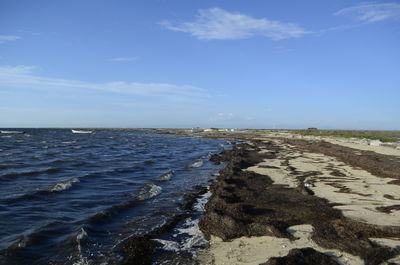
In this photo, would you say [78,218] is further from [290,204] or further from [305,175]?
[305,175]

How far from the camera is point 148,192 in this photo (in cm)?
1467

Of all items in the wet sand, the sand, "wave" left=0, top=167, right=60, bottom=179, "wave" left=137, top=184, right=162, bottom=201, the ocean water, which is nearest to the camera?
the sand

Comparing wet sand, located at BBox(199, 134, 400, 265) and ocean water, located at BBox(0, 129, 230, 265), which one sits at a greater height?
A: wet sand, located at BBox(199, 134, 400, 265)

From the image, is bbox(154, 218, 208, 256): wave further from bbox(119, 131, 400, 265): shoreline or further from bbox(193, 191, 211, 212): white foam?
bbox(193, 191, 211, 212): white foam

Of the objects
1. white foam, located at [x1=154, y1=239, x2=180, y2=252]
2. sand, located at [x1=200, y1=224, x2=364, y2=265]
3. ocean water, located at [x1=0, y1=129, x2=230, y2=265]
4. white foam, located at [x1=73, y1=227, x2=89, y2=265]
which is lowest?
ocean water, located at [x1=0, y1=129, x2=230, y2=265]

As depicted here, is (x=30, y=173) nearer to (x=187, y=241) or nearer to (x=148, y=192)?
(x=148, y=192)

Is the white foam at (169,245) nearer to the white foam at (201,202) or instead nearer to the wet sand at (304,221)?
the wet sand at (304,221)

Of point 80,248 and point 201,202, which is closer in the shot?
point 80,248

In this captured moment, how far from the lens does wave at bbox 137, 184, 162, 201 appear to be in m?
13.7

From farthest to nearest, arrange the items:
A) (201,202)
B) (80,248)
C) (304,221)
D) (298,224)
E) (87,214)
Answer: (201,202), (87,214), (304,221), (298,224), (80,248)

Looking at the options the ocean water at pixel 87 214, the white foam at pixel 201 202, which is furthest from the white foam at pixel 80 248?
the white foam at pixel 201 202

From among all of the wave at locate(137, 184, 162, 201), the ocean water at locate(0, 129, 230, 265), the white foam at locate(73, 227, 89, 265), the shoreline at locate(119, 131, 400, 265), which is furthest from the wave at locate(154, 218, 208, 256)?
the wave at locate(137, 184, 162, 201)

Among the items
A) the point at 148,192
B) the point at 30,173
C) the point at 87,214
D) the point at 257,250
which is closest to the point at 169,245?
the point at 257,250

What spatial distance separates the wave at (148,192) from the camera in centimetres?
1372
